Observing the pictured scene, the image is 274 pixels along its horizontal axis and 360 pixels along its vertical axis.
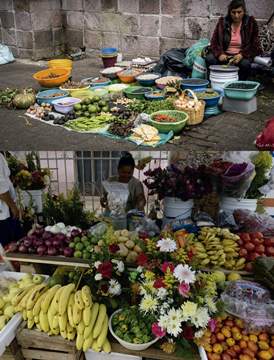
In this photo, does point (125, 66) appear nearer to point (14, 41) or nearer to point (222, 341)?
point (14, 41)

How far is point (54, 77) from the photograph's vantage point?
261 inches

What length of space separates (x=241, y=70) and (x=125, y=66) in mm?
2322

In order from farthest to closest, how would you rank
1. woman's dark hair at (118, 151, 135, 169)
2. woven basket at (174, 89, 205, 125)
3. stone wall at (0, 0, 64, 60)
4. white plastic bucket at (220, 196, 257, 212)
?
stone wall at (0, 0, 64, 60) < woven basket at (174, 89, 205, 125) < woman's dark hair at (118, 151, 135, 169) < white plastic bucket at (220, 196, 257, 212)

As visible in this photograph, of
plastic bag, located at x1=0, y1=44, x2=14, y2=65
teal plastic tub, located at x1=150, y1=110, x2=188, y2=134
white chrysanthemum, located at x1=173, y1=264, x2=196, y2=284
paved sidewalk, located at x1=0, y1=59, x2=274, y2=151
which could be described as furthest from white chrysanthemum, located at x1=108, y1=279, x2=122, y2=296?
plastic bag, located at x1=0, y1=44, x2=14, y2=65

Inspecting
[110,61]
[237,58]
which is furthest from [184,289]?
[110,61]

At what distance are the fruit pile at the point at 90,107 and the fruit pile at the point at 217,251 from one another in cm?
284

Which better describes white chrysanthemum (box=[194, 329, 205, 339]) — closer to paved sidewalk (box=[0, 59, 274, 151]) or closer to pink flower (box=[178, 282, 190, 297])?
pink flower (box=[178, 282, 190, 297])

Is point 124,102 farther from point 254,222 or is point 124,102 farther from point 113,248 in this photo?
point 113,248

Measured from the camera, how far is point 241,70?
→ 20.3 ft

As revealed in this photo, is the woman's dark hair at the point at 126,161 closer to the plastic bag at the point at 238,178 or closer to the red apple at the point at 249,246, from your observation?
the plastic bag at the point at 238,178

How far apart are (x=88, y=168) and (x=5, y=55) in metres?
4.62

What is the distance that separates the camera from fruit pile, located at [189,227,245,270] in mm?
3117

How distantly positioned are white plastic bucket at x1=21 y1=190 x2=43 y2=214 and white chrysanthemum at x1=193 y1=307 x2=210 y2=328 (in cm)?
242

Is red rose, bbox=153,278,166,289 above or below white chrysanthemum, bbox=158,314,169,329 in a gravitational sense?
above
